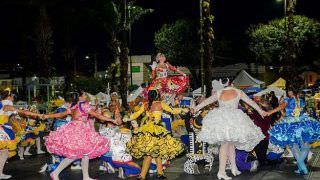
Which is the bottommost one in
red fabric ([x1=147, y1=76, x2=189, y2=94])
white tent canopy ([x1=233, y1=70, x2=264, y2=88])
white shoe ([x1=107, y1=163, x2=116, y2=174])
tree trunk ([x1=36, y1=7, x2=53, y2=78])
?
white shoe ([x1=107, y1=163, x2=116, y2=174])

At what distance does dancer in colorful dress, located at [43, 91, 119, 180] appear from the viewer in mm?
8594

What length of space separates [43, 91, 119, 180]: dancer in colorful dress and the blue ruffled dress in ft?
10.5

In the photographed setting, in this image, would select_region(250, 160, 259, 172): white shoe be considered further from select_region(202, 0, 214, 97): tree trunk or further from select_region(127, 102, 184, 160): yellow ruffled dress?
select_region(202, 0, 214, 97): tree trunk

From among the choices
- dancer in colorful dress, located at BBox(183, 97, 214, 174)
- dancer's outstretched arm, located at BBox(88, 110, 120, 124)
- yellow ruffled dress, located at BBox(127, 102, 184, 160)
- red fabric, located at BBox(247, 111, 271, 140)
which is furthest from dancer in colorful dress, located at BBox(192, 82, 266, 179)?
dancer's outstretched arm, located at BBox(88, 110, 120, 124)

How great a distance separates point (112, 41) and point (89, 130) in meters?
28.2

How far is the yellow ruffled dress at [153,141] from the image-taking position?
8.61m

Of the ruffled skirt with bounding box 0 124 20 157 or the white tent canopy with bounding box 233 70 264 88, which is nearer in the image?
the ruffled skirt with bounding box 0 124 20 157

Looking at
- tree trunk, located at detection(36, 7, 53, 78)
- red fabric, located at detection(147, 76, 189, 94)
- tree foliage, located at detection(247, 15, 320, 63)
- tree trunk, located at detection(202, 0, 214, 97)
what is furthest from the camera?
tree foliage, located at detection(247, 15, 320, 63)

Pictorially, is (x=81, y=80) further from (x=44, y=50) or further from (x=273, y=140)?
(x=273, y=140)

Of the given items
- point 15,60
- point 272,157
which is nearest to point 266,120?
point 272,157

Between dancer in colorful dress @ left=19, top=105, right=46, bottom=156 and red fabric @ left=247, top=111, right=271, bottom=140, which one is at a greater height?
red fabric @ left=247, top=111, right=271, bottom=140

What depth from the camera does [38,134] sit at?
46.1 ft

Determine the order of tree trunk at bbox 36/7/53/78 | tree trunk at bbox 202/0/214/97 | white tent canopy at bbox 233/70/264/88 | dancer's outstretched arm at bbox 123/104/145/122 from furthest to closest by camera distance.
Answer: tree trunk at bbox 36/7/53/78 → white tent canopy at bbox 233/70/264/88 → tree trunk at bbox 202/0/214/97 → dancer's outstretched arm at bbox 123/104/145/122

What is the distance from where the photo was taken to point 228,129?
28.7ft
